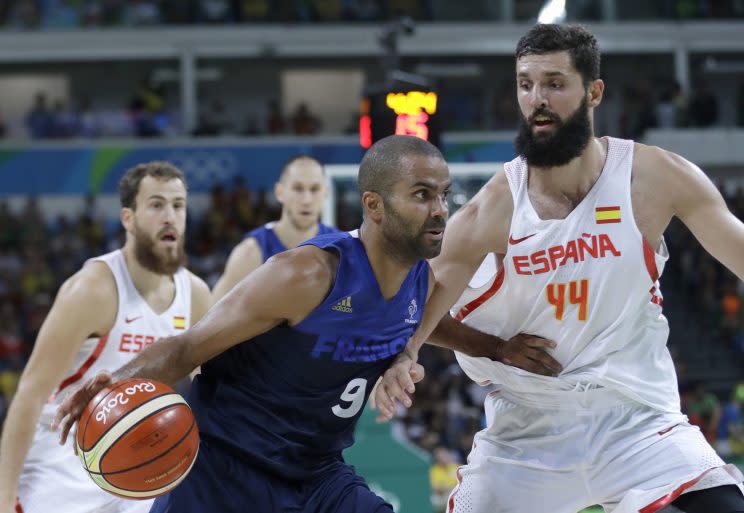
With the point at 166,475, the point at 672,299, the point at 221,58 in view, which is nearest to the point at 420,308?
the point at 166,475

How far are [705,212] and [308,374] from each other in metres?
1.64

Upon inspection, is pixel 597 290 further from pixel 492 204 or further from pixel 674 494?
pixel 674 494

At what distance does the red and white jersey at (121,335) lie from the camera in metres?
4.76

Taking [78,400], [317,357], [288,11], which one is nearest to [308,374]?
[317,357]

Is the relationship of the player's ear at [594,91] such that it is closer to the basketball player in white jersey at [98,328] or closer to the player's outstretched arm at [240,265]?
the basketball player in white jersey at [98,328]

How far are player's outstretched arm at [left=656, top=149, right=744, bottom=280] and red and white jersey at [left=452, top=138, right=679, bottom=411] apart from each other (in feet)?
0.53

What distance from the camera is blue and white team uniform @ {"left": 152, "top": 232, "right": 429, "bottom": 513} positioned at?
370cm

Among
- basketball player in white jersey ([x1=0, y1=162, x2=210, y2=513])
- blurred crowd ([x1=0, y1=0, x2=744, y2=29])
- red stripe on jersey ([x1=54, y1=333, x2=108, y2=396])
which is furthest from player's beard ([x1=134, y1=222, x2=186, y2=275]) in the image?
blurred crowd ([x1=0, y1=0, x2=744, y2=29])

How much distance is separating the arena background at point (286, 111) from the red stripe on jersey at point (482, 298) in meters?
8.11

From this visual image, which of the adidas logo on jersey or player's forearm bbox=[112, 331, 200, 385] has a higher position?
the adidas logo on jersey

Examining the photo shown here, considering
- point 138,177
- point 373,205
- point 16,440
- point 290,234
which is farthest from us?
point 290,234

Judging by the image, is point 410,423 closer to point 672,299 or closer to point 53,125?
point 672,299

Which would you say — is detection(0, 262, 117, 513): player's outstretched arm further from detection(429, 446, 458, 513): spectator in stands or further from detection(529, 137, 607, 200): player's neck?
detection(429, 446, 458, 513): spectator in stands

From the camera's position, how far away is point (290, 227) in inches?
267
